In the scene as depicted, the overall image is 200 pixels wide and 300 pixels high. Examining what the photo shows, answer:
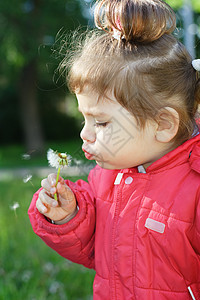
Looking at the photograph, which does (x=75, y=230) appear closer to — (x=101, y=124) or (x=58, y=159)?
(x=58, y=159)

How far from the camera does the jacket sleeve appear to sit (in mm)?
1692

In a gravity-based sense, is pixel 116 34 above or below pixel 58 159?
above

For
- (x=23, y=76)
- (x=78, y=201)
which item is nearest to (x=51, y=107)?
(x=23, y=76)

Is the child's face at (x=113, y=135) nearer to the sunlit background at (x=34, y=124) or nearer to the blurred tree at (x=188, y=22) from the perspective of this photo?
the sunlit background at (x=34, y=124)

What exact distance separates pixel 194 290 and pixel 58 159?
70 centimetres

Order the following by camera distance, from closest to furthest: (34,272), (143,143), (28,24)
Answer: (143,143), (34,272), (28,24)

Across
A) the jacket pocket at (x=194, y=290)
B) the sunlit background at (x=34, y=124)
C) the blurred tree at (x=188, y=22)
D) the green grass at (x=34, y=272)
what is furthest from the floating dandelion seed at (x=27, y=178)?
the blurred tree at (x=188, y=22)

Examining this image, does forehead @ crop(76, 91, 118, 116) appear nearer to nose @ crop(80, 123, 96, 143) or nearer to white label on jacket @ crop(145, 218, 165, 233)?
nose @ crop(80, 123, 96, 143)

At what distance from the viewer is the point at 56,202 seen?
163 centimetres

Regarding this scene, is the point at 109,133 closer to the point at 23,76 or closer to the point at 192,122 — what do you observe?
the point at 192,122

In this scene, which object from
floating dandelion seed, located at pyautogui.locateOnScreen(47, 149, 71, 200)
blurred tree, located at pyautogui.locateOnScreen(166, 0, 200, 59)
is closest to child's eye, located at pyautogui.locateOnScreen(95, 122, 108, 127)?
floating dandelion seed, located at pyautogui.locateOnScreen(47, 149, 71, 200)

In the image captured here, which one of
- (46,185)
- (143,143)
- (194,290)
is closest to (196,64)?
(143,143)

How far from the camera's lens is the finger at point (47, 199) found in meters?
1.63

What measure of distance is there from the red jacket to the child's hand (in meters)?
0.04
